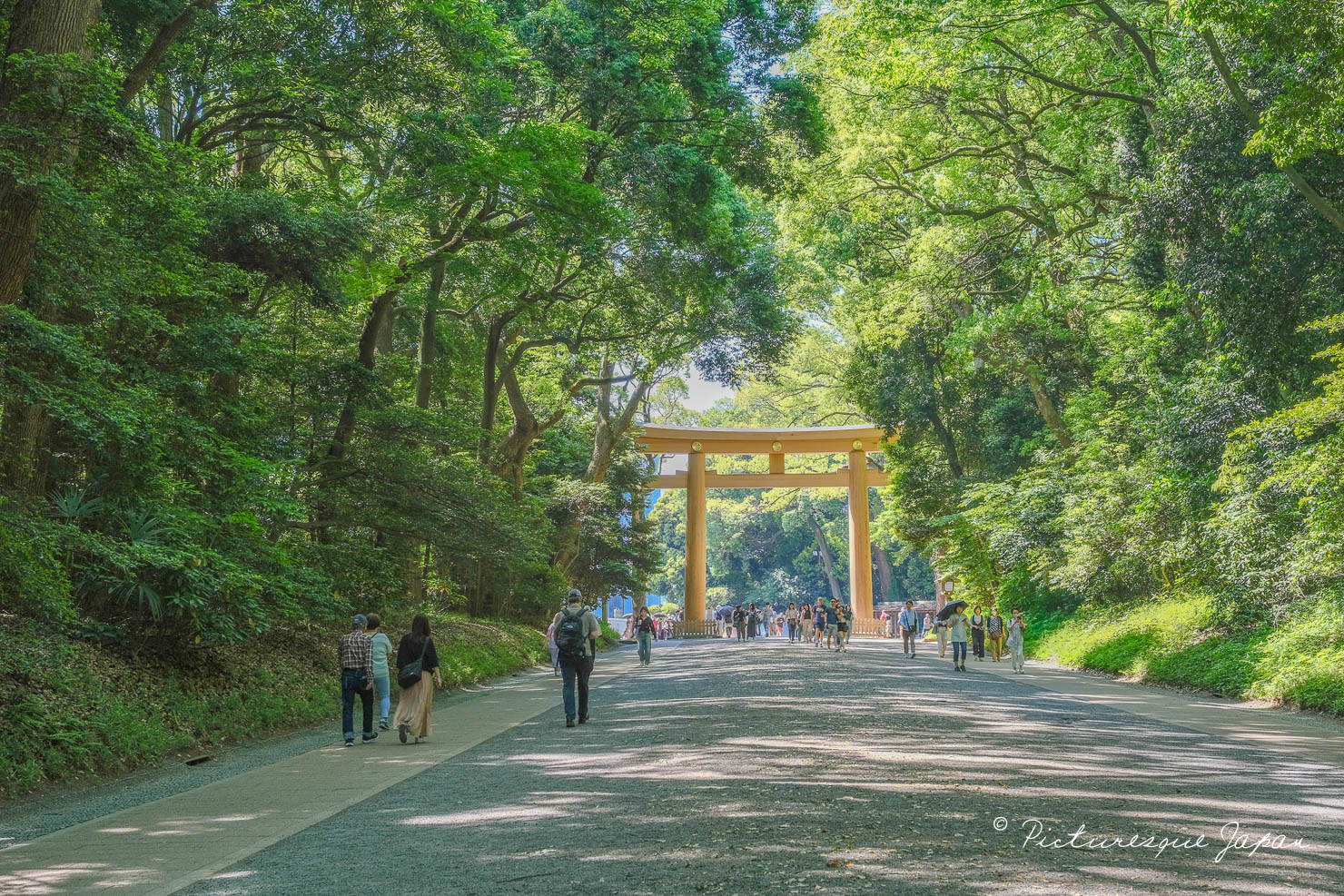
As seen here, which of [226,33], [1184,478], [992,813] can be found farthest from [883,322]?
[992,813]

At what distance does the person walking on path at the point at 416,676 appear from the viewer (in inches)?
393

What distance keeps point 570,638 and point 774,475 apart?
1229 inches

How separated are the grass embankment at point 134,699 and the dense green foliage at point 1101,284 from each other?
1145 centimetres

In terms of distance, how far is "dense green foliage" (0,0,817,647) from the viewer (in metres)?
8.29

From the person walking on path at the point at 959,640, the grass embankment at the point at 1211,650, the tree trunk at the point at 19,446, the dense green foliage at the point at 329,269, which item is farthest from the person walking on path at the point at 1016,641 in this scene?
the tree trunk at the point at 19,446

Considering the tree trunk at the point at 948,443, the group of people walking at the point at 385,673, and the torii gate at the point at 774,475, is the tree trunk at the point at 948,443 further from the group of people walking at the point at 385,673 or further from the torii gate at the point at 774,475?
the group of people walking at the point at 385,673

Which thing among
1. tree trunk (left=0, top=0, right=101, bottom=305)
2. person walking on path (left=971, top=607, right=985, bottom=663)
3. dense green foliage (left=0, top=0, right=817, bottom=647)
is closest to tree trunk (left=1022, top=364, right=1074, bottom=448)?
person walking on path (left=971, top=607, right=985, bottom=663)

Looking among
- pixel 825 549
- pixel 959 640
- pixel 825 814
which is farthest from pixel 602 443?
pixel 825 549

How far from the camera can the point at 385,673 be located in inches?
412

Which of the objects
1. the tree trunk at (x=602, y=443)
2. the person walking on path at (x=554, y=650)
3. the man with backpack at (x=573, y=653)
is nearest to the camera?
the man with backpack at (x=573, y=653)

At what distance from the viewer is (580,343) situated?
25.6 m

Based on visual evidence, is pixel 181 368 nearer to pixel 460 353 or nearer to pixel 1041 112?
pixel 460 353

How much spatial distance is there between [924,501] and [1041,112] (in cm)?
1472

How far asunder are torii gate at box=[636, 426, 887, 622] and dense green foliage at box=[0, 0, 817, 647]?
14.7 metres
